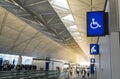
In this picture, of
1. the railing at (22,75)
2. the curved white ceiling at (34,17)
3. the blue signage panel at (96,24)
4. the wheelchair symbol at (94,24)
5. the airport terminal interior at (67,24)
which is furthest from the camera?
the curved white ceiling at (34,17)

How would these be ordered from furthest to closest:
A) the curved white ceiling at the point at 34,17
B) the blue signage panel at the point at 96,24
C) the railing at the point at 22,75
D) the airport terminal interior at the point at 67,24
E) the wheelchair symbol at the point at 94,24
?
the curved white ceiling at the point at 34,17 < the railing at the point at 22,75 < the wheelchair symbol at the point at 94,24 < the blue signage panel at the point at 96,24 < the airport terminal interior at the point at 67,24

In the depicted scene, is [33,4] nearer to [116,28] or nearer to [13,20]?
[13,20]

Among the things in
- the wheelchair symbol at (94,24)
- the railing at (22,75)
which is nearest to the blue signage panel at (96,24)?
the wheelchair symbol at (94,24)

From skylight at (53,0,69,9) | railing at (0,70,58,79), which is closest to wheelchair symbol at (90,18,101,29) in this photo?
railing at (0,70,58,79)

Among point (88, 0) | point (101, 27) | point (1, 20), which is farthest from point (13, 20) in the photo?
point (101, 27)

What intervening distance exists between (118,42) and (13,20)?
29.6m

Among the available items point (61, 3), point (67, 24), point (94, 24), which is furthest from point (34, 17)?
point (94, 24)

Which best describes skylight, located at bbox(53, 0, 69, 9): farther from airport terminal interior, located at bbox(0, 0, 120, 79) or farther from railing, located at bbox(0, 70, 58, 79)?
railing, located at bbox(0, 70, 58, 79)

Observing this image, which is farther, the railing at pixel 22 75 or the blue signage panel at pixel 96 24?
the railing at pixel 22 75

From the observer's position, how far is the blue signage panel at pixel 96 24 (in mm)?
9438

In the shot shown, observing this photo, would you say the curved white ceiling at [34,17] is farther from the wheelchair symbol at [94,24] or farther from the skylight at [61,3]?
the wheelchair symbol at [94,24]

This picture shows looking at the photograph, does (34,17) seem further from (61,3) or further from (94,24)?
(94,24)

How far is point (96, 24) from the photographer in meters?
9.64

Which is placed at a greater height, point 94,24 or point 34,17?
point 34,17
